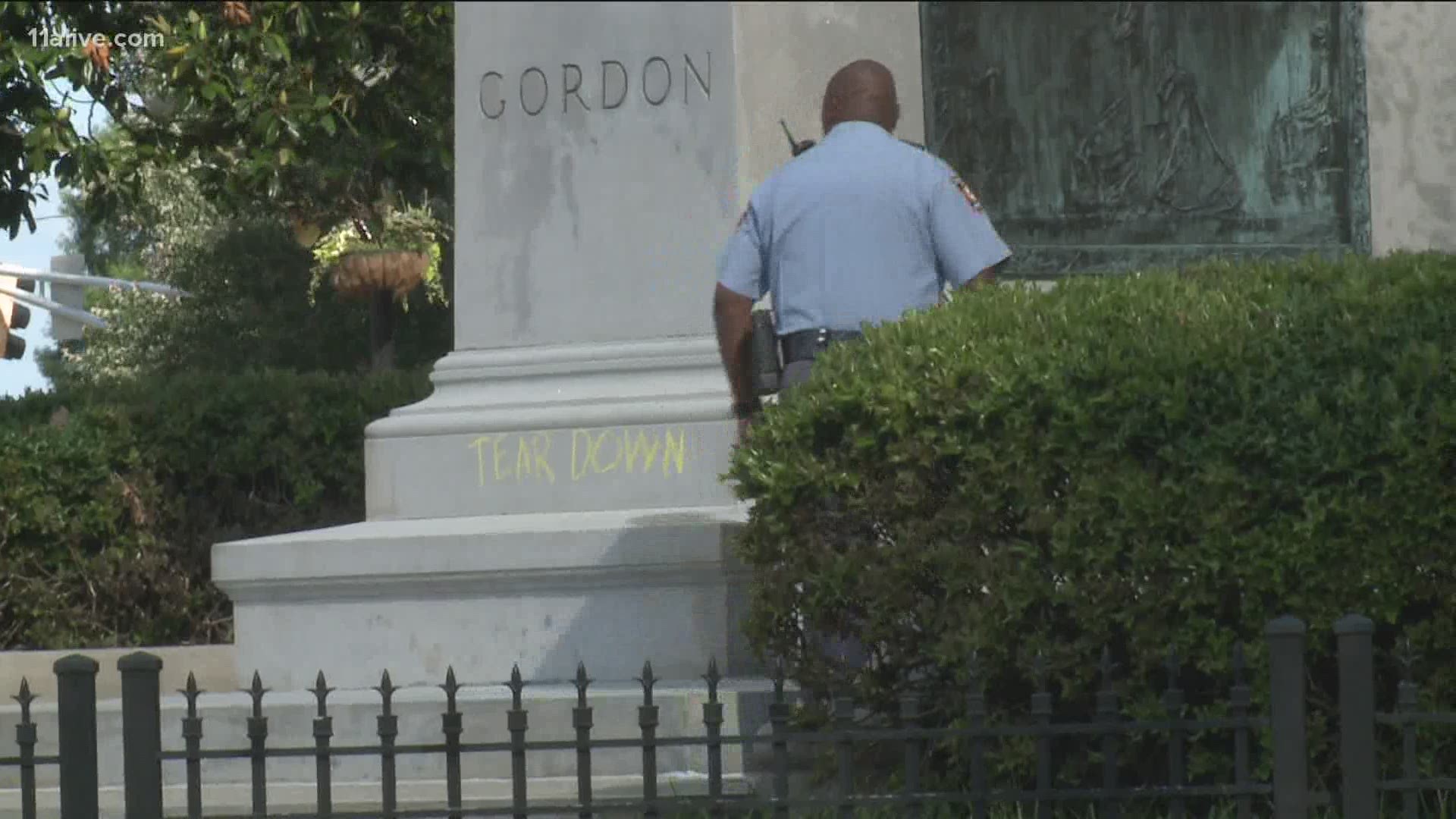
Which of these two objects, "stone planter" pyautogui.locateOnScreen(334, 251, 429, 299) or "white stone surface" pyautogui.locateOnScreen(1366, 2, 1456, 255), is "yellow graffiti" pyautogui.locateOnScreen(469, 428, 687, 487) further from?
"stone planter" pyautogui.locateOnScreen(334, 251, 429, 299)

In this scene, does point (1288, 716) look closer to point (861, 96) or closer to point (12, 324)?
point (861, 96)

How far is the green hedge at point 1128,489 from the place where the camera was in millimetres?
5543

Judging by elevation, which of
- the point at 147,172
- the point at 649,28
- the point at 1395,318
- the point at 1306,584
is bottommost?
the point at 1306,584

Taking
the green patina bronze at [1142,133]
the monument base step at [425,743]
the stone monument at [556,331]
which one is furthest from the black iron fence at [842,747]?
the green patina bronze at [1142,133]

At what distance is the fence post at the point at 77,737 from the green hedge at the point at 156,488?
646cm

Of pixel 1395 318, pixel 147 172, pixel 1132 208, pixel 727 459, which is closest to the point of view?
pixel 1395 318

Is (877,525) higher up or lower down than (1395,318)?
lower down

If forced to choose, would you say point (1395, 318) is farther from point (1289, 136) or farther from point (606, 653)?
point (1289, 136)

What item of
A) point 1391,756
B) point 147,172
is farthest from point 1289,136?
point 147,172

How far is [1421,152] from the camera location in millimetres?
10242

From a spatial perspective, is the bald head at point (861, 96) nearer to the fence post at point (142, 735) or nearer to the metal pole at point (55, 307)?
the fence post at point (142, 735)

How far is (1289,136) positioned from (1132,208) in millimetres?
744

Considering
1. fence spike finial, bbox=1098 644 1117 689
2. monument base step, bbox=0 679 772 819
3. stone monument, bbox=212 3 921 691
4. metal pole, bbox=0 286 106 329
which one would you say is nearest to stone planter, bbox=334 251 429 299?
metal pole, bbox=0 286 106 329

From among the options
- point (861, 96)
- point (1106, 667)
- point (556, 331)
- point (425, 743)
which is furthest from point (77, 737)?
point (556, 331)
